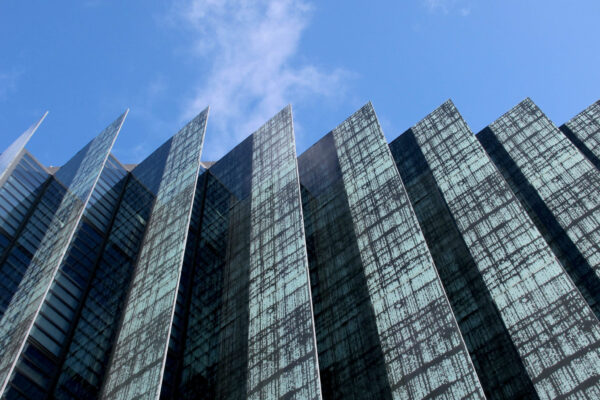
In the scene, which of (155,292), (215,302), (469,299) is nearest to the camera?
(469,299)

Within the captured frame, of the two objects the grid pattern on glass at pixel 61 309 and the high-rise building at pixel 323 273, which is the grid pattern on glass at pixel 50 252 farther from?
the grid pattern on glass at pixel 61 309

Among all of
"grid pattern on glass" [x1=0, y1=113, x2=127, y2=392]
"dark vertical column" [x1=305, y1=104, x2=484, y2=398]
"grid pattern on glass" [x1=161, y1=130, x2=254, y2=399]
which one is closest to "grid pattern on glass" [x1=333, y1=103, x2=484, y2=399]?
"dark vertical column" [x1=305, y1=104, x2=484, y2=398]

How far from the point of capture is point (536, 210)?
48531 millimetres

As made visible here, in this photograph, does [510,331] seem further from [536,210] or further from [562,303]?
[536,210]

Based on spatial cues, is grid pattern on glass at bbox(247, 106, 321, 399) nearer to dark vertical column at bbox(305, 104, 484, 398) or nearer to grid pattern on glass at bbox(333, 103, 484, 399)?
dark vertical column at bbox(305, 104, 484, 398)

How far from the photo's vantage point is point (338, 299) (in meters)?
43.5

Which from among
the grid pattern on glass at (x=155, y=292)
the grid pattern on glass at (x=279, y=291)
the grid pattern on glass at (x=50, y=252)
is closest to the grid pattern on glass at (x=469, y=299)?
the grid pattern on glass at (x=279, y=291)

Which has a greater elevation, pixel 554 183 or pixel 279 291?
pixel 554 183

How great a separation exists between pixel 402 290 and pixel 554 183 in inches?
777

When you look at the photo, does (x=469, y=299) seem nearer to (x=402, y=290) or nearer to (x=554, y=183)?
(x=402, y=290)

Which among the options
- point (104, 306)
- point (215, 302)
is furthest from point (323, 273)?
point (104, 306)

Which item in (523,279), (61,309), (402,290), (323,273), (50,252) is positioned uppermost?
(50,252)

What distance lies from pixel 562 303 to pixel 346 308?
14838 millimetres

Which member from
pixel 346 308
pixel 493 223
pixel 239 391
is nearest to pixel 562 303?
pixel 493 223
